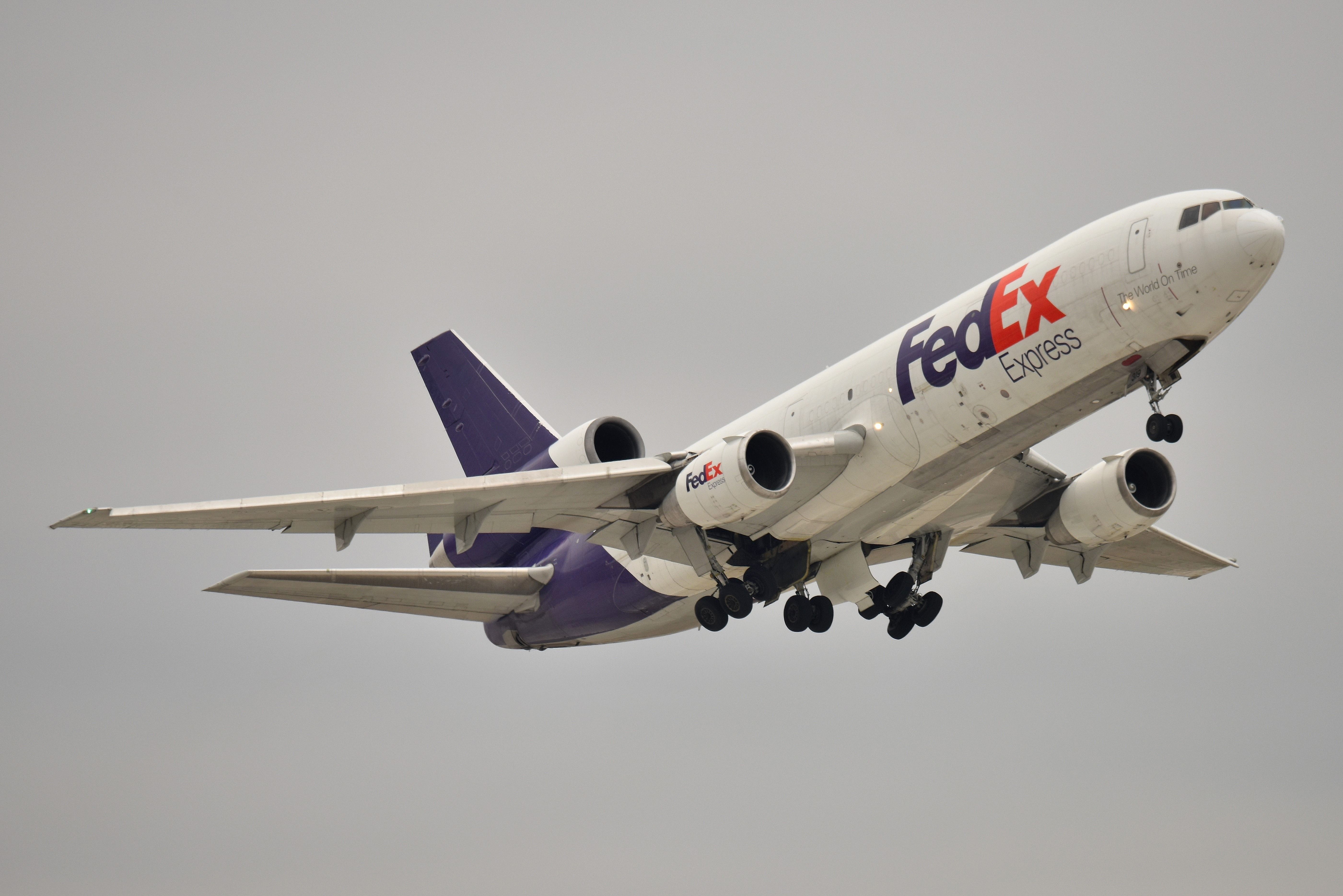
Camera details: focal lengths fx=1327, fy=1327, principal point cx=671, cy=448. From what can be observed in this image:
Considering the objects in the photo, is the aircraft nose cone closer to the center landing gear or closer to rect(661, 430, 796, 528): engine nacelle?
rect(661, 430, 796, 528): engine nacelle

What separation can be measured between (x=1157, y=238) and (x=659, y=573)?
446 inches

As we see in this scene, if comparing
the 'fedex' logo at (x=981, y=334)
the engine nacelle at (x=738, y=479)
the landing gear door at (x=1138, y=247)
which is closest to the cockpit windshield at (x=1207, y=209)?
the landing gear door at (x=1138, y=247)

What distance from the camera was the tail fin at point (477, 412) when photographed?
30266 mm

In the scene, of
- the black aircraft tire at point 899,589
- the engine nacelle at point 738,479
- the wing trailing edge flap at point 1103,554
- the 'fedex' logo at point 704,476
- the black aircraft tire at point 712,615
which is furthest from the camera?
the wing trailing edge flap at point 1103,554

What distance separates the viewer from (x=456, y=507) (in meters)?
22.5

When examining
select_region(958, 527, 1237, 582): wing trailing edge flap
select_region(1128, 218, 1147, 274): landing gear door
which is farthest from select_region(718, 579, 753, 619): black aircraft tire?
select_region(1128, 218, 1147, 274): landing gear door

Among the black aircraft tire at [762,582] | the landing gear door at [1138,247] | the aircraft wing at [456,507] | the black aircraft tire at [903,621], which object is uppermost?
the landing gear door at [1138,247]

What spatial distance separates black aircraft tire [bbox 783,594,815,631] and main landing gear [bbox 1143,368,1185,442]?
27.1 feet

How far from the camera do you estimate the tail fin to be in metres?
30.3

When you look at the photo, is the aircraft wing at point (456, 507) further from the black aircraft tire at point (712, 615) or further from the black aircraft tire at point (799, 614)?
the black aircraft tire at point (799, 614)

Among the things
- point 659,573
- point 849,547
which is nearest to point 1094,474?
point 849,547

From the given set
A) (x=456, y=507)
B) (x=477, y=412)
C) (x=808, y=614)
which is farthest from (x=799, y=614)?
(x=477, y=412)

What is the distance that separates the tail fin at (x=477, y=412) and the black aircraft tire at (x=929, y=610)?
877cm

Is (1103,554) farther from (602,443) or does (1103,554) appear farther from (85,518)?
(85,518)
